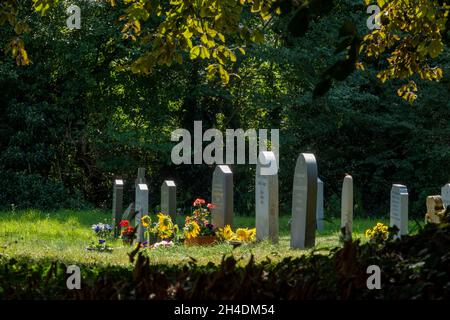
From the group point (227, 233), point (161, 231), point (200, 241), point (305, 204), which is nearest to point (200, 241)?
point (200, 241)

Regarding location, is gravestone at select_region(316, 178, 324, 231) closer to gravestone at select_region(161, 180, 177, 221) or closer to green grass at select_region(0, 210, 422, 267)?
green grass at select_region(0, 210, 422, 267)

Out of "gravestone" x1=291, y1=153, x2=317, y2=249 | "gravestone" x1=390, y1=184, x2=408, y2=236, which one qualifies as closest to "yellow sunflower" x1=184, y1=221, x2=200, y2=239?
"gravestone" x1=291, y1=153, x2=317, y2=249

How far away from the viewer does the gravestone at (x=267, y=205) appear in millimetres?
14867

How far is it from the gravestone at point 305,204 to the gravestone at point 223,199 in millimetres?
2706

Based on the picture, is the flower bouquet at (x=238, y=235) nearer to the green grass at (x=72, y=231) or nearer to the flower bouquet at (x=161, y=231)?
the green grass at (x=72, y=231)

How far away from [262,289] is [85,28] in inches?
908

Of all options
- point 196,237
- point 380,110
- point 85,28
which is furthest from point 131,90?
point 196,237

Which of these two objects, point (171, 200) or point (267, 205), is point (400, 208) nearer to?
point (267, 205)

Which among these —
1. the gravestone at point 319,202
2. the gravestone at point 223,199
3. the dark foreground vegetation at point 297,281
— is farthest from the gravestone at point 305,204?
the dark foreground vegetation at point 297,281

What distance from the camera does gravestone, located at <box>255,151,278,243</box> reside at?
14867 mm

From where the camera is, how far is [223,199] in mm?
16234

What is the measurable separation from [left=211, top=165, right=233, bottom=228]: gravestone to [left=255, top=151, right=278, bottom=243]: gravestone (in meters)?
1.06

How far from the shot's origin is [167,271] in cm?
459

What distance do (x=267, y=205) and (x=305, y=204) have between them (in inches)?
60.9
